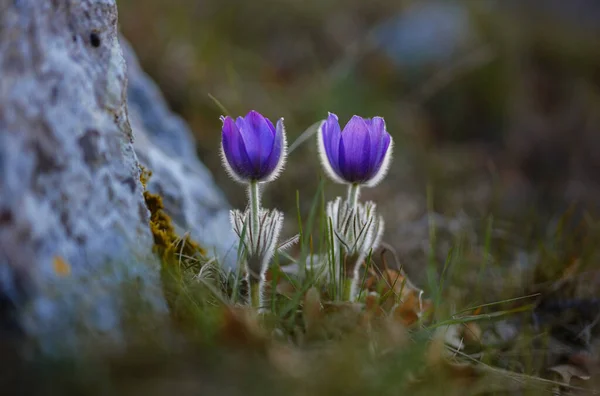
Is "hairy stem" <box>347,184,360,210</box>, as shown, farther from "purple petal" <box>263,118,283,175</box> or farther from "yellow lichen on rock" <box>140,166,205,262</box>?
"yellow lichen on rock" <box>140,166,205,262</box>

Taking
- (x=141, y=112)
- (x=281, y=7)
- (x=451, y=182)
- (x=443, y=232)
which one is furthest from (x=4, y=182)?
(x=281, y=7)

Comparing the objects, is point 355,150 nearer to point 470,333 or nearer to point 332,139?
point 332,139

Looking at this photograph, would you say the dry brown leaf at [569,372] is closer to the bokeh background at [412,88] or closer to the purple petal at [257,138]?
the bokeh background at [412,88]

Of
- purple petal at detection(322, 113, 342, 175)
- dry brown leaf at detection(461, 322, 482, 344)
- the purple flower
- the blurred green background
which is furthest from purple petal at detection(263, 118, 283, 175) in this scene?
the blurred green background

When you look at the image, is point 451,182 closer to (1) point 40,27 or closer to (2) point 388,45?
(2) point 388,45

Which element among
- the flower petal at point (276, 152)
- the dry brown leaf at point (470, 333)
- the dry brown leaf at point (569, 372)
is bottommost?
the dry brown leaf at point (569, 372)

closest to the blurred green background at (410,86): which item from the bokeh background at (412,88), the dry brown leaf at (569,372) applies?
the bokeh background at (412,88)
